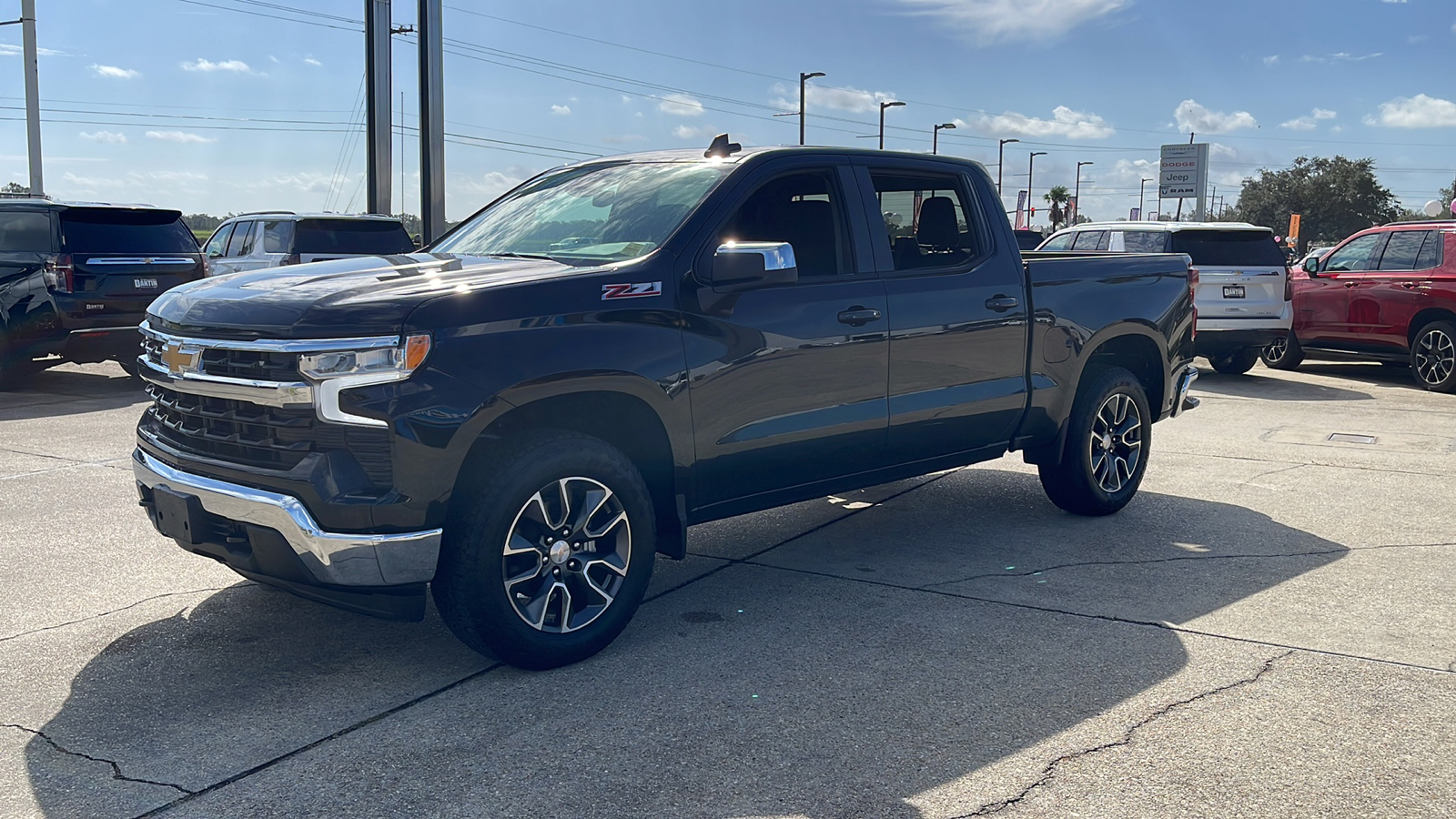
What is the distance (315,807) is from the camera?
10.6ft

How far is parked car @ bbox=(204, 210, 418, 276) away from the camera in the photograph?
15.4 metres

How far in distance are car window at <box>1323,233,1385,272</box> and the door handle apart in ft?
37.1

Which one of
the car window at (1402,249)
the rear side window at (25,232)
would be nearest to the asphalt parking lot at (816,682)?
the rear side window at (25,232)

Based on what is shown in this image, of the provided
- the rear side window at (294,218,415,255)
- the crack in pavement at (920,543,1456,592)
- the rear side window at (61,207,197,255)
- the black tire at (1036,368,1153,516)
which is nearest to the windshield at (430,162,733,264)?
the crack in pavement at (920,543,1456,592)

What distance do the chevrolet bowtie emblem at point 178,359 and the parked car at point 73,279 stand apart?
848 cm

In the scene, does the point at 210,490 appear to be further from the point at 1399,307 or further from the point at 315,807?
the point at 1399,307

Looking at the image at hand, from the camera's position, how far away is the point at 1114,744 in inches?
145

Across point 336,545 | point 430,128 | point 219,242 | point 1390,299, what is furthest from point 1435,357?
point 430,128

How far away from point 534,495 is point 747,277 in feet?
3.75

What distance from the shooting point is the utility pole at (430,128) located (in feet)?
85.5

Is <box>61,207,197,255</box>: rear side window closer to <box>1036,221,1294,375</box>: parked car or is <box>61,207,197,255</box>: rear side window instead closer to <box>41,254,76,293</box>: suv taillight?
<box>41,254,76,293</box>: suv taillight

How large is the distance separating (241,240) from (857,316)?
1368cm

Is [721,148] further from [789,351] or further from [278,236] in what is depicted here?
[278,236]

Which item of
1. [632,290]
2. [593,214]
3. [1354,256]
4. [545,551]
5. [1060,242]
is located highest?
[1060,242]
